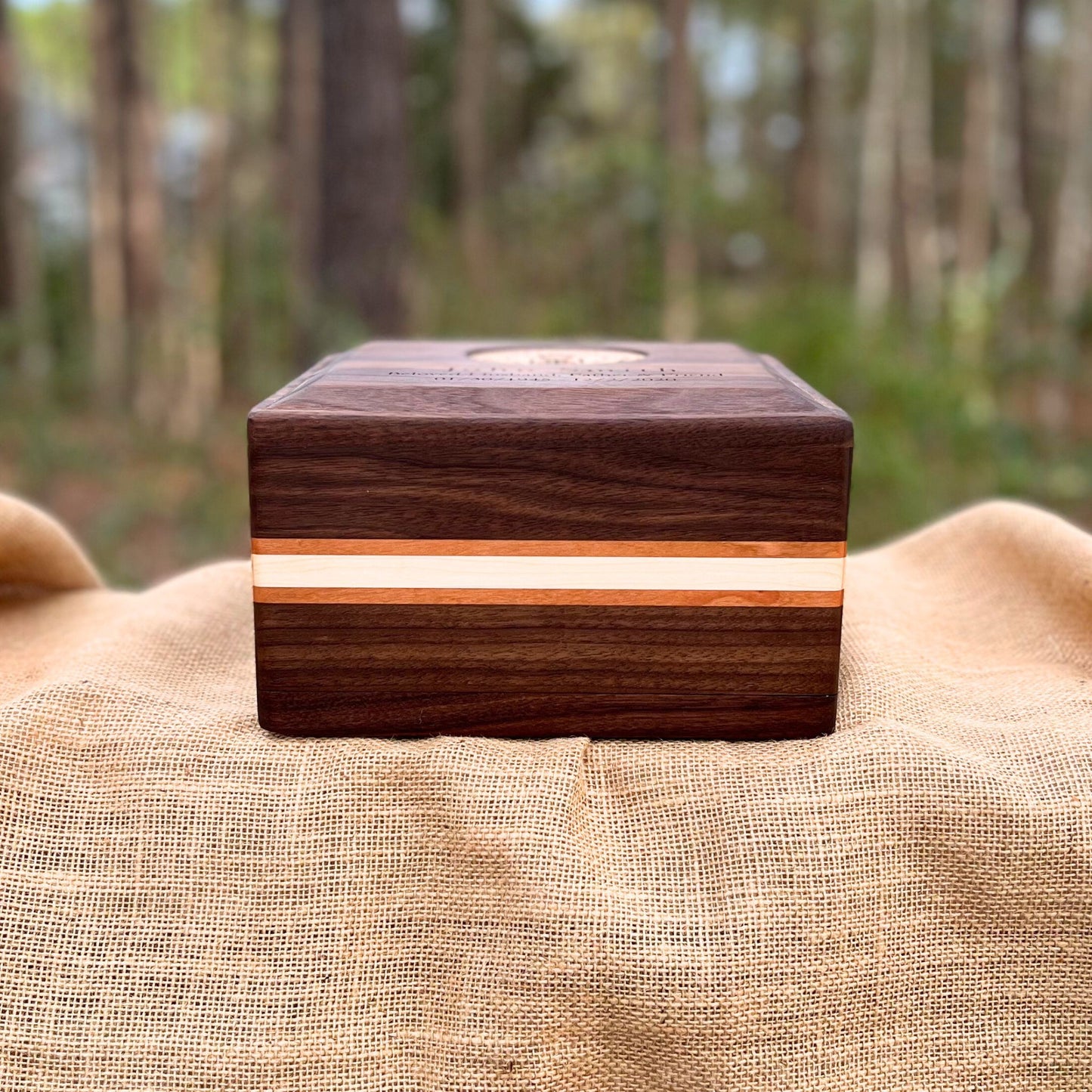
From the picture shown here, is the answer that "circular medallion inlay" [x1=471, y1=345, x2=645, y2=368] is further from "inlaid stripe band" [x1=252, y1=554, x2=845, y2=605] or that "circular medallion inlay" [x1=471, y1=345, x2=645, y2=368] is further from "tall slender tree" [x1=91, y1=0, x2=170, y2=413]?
"tall slender tree" [x1=91, y1=0, x2=170, y2=413]

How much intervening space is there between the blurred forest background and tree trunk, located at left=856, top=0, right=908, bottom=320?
52 mm

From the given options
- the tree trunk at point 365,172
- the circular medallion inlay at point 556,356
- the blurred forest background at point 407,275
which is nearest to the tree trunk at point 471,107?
the blurred forest background at point 407,275

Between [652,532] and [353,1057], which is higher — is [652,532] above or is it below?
above

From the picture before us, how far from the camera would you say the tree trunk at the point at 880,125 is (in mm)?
8242

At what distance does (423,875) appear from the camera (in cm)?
69

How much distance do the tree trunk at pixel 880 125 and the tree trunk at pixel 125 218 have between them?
4734 millimetres

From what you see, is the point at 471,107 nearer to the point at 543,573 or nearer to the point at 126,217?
the point at 126,217

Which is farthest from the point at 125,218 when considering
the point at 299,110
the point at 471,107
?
the point at 471,107

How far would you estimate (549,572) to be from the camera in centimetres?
70

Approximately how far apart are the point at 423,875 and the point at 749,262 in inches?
214

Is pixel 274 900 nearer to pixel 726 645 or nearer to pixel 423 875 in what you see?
pixel 423 875

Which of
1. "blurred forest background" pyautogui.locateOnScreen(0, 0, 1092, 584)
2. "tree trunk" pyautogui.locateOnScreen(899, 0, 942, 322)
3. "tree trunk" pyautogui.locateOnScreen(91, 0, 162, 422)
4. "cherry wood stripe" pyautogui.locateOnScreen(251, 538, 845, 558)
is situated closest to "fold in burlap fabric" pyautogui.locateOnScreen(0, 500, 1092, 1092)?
"cherry wood stripe" pyautogui.locateOnScreen(251, 538, 845, 558)

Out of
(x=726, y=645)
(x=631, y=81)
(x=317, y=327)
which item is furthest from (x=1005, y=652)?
(x=631, y=81)

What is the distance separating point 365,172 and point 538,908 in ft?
9.87
